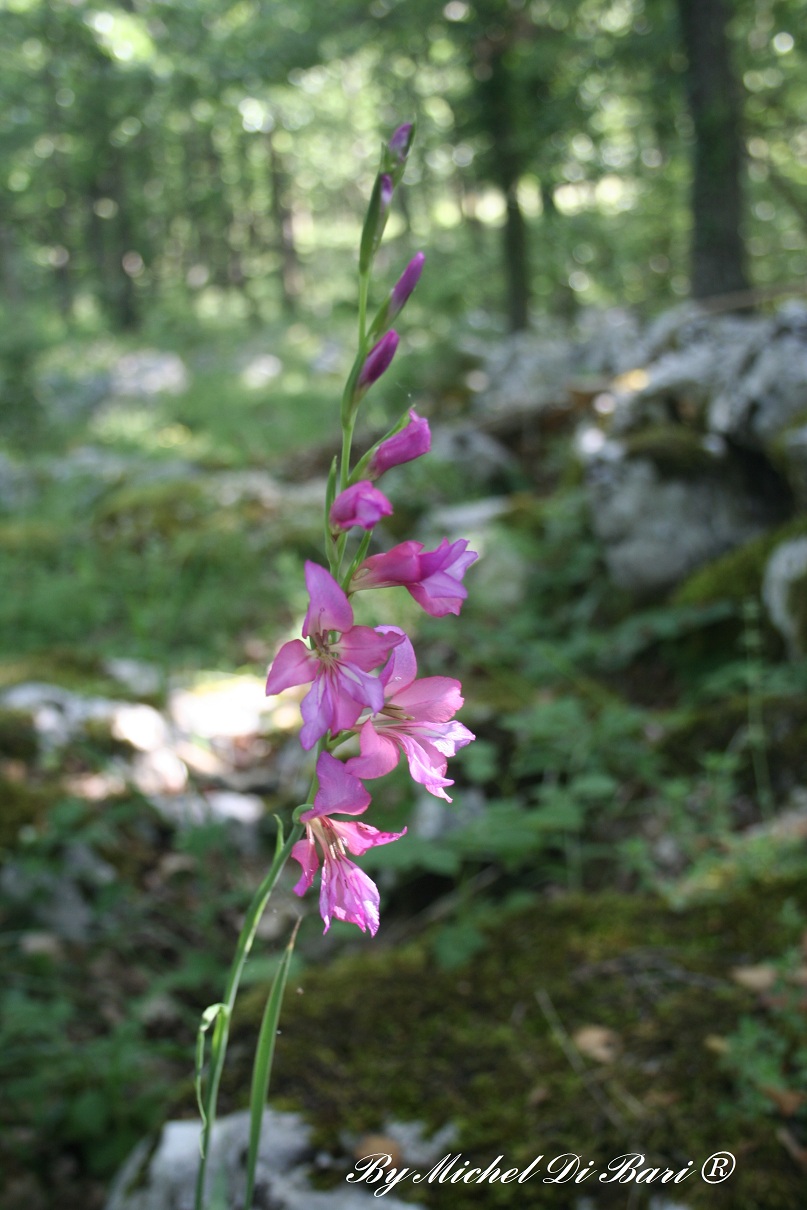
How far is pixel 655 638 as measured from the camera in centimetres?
391

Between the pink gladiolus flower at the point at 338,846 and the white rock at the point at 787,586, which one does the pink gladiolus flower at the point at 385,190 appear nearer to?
the pink gladiolus flower at the point at 338,846

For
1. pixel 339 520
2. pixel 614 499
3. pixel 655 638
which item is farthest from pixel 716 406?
pixel 339 520

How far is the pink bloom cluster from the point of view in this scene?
87 centimetres

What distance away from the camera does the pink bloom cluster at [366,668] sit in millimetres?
868

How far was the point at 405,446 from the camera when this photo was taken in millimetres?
974

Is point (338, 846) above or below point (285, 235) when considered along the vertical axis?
below

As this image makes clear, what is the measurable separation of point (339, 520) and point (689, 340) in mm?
5918

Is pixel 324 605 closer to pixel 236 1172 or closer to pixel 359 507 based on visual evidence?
pixel 359 507

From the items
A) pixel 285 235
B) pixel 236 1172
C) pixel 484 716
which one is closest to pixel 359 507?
pixel 236 1172

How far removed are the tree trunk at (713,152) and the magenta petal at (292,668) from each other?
885 centimetres

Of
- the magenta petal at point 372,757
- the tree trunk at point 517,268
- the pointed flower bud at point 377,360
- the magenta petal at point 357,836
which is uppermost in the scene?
the tree trunk at point 517,268

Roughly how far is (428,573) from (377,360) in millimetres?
227

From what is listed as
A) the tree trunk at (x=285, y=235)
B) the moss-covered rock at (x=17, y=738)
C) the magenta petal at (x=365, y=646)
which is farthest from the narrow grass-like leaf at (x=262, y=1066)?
the tree trunk at (x=285, y=235)

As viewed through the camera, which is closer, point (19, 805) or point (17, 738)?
point (19, 805)
